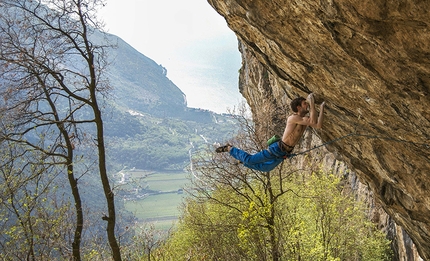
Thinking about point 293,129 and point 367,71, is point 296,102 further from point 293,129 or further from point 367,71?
point 367,71

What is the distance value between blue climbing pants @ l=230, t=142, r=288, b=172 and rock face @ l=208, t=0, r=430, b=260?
1.47 m

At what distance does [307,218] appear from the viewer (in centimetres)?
2041

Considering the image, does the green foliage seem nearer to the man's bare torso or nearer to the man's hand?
the man's bare torso

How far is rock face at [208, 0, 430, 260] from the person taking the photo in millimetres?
5492

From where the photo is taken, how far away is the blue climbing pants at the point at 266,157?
8805 mm

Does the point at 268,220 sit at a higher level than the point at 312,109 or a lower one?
lower

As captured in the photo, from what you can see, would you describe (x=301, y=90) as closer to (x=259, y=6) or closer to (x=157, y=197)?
(x=259, y=6)

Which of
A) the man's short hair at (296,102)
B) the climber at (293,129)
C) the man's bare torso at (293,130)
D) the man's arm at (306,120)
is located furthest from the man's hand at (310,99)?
the man's bare torso at (293,130)

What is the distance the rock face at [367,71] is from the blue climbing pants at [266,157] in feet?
4.83

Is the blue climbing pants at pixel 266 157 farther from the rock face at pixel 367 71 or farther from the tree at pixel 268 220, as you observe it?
the tree at pixel 268 220

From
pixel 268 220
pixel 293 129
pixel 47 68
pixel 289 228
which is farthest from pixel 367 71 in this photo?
pixel 289 228

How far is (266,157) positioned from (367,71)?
328 cm

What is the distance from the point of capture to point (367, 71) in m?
6.51

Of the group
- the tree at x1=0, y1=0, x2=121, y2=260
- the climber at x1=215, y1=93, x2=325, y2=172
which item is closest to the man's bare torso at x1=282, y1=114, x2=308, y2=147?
the climber at x1=215, y1=93, x2=325, y2=172
